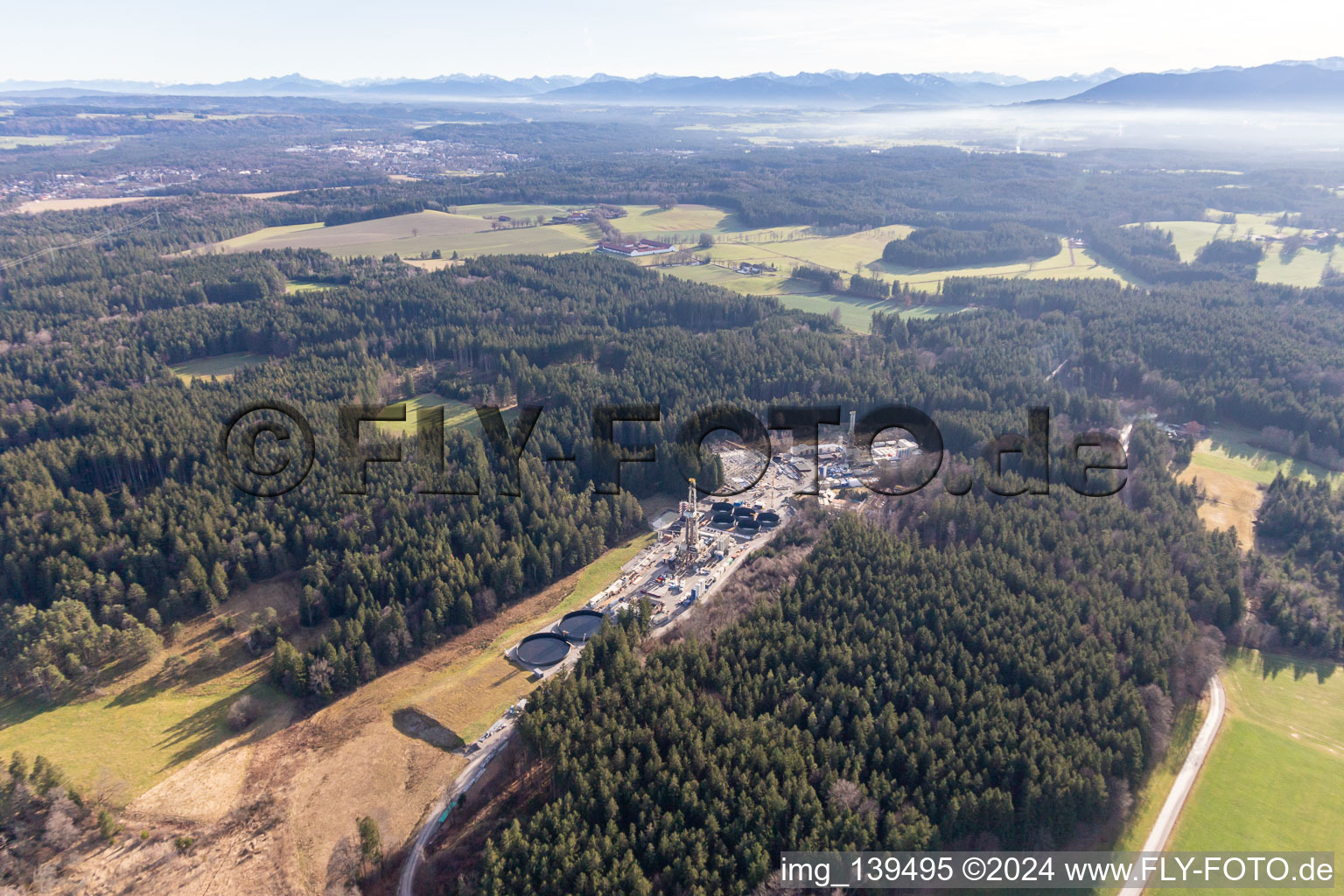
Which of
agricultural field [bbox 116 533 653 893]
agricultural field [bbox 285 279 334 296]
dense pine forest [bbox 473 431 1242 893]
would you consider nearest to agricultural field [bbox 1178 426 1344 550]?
dense pine forest [bbox 473 431 1242 893]

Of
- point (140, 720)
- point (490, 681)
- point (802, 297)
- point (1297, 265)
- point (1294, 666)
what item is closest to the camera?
point (140, 720)

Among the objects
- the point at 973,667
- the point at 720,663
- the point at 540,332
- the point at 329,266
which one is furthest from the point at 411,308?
the point at 973,667

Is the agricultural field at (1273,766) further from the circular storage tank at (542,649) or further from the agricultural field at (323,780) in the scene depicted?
the agricultural field at (323,780)

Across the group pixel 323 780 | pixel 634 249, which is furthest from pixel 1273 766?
pixel 634 249

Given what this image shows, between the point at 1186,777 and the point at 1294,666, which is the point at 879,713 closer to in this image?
the point at 1186,777

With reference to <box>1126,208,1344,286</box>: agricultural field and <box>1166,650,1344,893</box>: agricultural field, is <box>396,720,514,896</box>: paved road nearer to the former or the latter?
<box>1166,650,1344,893</box>: agricultural field

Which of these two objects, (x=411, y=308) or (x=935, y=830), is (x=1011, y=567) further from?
(x=411, y=308)
